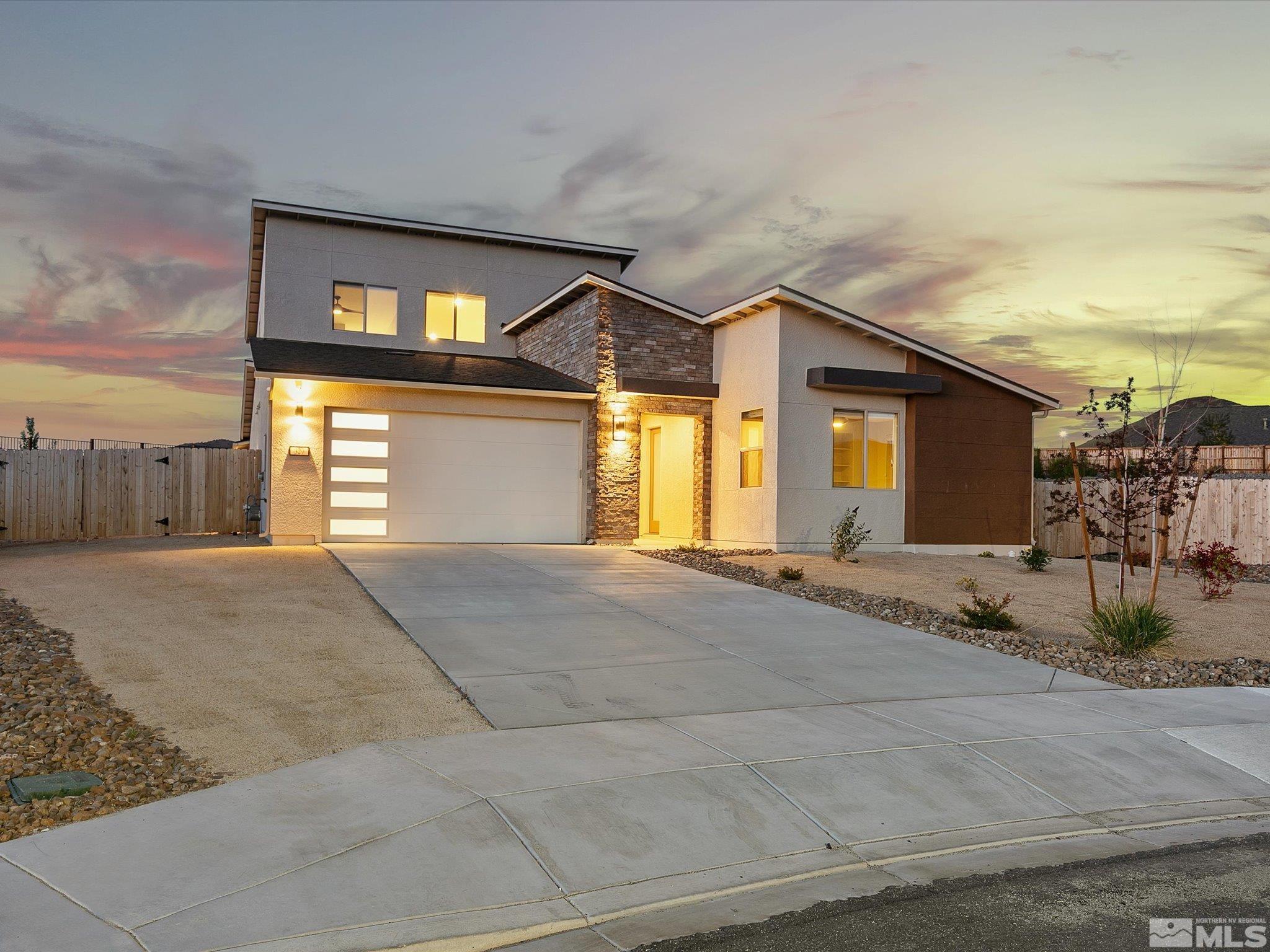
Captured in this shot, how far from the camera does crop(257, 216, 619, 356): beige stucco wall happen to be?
20953 mm

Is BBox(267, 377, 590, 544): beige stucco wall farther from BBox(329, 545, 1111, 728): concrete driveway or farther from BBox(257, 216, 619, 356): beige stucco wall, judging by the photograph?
BBox(257, 216, 619, 356): beige stucco wall

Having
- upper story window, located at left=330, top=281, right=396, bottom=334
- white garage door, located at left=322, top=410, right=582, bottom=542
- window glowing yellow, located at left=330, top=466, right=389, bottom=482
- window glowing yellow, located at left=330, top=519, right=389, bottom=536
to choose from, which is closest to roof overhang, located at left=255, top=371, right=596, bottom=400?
white garage door, located at left=322, top=410, right=582, bottom=542

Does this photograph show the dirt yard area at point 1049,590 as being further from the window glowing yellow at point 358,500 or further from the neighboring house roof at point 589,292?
the window glowing yellow at point 358,500

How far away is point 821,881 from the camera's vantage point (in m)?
4.37

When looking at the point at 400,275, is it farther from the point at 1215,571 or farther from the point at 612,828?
the point at 612,828

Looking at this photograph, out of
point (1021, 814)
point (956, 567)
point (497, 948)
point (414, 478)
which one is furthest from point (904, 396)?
point (497, 948)

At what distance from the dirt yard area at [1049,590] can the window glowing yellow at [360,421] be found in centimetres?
699

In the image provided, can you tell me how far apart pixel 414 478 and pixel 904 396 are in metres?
9.63

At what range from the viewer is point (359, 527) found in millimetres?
16766

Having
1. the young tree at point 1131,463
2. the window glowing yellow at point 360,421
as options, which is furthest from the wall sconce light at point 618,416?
the young tree at point 1131,463

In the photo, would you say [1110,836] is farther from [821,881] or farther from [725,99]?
[725,99]

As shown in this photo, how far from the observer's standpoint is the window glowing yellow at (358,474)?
16609 millimetres

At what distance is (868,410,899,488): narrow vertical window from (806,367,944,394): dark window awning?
59 centimetres

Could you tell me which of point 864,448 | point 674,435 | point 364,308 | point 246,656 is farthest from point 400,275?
point 246,656
